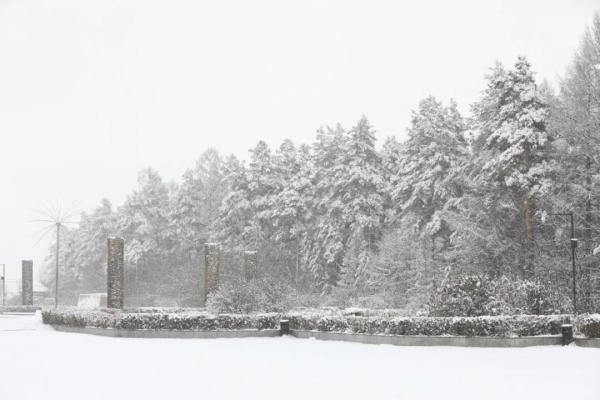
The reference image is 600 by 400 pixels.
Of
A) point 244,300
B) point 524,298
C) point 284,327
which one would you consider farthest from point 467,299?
point 244,300

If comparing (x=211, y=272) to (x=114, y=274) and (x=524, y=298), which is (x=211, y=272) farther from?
(x=524, y=298)

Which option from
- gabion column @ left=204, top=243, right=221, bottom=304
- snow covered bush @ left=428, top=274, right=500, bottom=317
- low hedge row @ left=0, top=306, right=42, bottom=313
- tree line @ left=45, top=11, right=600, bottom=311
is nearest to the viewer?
snow covered bush @ left=428, top=274, right=500, bottom=317

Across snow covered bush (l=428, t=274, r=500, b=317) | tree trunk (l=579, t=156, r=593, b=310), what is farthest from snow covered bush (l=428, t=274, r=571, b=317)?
tree trunk (l=579, t=156, r=593, b=310)

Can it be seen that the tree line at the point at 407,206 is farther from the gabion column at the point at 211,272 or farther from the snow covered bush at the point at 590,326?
the snow covered bush at the point at 590,326

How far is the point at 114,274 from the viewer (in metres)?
35.8

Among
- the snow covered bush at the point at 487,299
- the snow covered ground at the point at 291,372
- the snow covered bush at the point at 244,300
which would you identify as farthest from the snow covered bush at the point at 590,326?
the snow covered bush at the point at 244,300

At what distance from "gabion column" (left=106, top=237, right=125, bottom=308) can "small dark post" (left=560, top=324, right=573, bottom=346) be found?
22.9 m

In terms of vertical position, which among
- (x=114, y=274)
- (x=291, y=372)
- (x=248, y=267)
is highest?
(x=248, y=267)

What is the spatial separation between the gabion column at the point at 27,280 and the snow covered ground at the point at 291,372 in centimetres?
3787

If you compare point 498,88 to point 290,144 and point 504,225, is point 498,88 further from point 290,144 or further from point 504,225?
point 290,144

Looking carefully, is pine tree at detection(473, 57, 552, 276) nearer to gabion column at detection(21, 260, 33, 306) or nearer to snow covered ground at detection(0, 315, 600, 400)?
snow covered ground at detection(0, 315, 600, 400)

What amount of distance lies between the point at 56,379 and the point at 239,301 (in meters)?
15.4

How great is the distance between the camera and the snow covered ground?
507 inches

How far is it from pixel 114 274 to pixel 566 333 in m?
23.1
